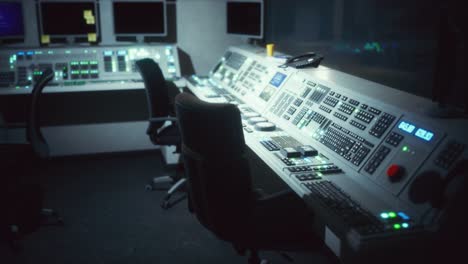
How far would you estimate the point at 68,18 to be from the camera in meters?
4.87

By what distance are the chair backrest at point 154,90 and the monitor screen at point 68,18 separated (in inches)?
50.6

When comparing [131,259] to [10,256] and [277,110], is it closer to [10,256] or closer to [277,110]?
[10,256]

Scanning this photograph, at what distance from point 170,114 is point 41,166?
1.60 meters

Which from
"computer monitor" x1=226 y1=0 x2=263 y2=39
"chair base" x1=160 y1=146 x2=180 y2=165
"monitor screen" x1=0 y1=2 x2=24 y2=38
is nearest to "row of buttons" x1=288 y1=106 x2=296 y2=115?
"computer monitor" x1=226 y1=0 x2=263 y2=39

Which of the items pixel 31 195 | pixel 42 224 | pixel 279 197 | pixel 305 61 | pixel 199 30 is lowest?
pixel 42 224

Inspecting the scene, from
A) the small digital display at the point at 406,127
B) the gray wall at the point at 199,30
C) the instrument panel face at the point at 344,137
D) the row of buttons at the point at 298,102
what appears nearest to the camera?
the instrument panel face at the point at 344,137

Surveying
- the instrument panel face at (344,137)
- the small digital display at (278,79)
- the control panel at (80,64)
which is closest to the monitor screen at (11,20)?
the control panel at (80,64)

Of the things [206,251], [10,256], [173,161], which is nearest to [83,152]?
[173,161]

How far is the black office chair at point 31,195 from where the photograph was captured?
10.9 ft

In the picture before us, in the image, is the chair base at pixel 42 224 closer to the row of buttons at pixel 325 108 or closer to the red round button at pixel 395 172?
the row of buttons at pixel 325 108

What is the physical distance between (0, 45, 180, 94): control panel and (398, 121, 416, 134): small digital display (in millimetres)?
3085

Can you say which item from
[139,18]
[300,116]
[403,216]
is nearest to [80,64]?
[139,18]

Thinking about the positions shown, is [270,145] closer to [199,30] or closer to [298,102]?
[298,102]

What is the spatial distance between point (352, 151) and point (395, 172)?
1.23 feet
